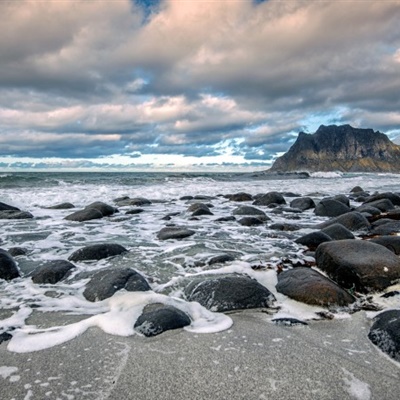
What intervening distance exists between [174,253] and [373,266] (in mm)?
3082

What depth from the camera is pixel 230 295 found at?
11.5 feet

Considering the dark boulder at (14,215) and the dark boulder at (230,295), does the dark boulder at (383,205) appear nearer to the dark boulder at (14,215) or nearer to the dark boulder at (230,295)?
the dark boulder at (230,295)

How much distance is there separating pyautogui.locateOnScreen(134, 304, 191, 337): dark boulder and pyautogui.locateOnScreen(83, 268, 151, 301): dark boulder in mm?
868

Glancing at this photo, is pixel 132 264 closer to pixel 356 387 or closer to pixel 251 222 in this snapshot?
pixel 356 387

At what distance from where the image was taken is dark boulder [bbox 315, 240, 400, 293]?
3.87 meters

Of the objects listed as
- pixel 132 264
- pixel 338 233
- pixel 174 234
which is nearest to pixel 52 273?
pixel 132 264

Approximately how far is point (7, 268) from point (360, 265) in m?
4.62

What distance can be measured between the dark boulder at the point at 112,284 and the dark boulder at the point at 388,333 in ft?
7.98

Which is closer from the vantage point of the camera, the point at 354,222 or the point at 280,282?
the point at 280,282

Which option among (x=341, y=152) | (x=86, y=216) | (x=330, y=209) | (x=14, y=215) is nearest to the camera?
(x=86, y=216)

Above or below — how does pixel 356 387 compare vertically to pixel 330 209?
below

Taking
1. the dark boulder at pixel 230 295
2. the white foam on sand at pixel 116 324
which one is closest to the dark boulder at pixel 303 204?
the dark boulder at pixel 230 295

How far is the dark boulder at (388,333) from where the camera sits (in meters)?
2.53

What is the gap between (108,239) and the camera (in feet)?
23.3
